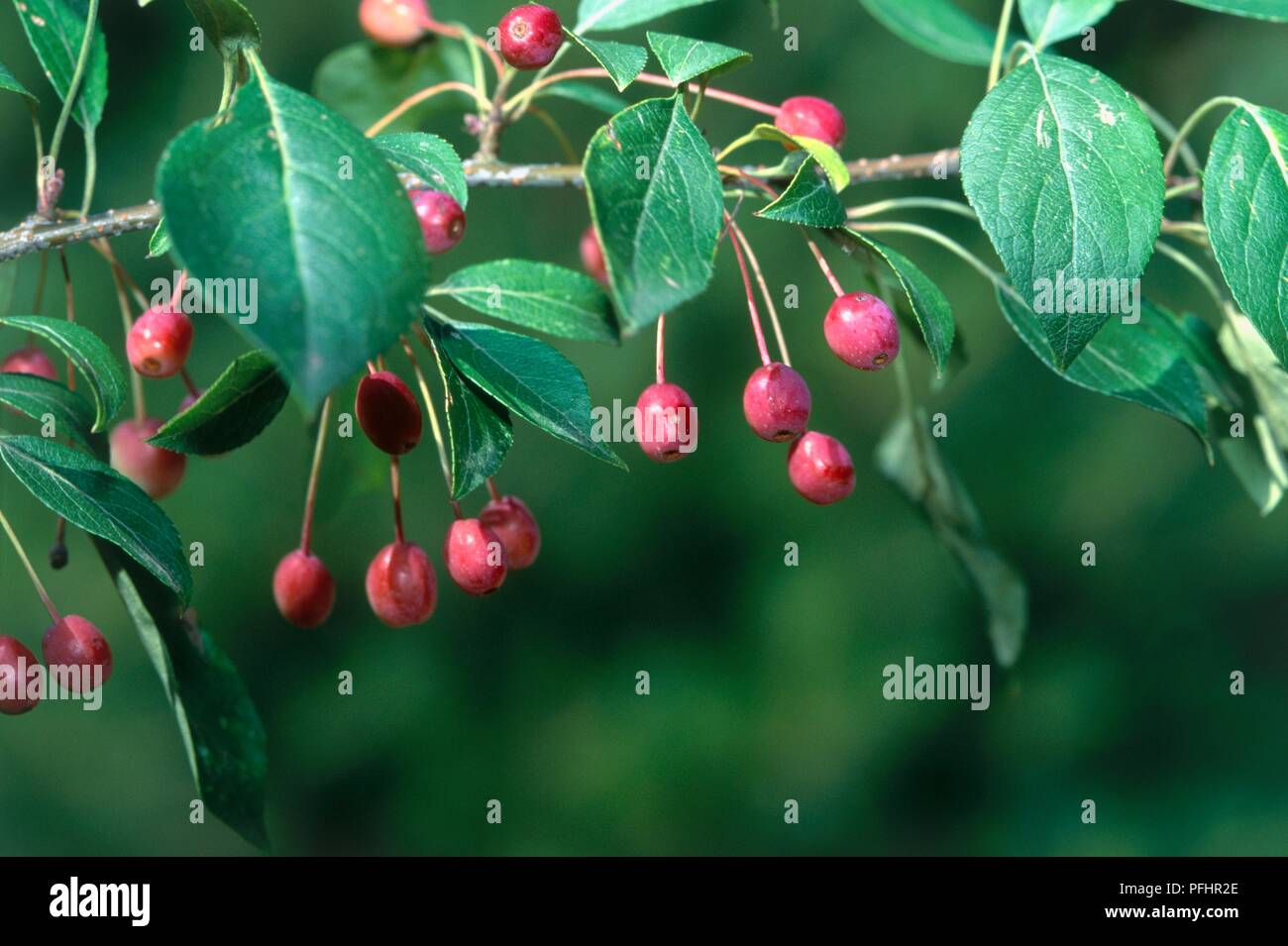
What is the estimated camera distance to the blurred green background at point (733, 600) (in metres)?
Result: 2.40

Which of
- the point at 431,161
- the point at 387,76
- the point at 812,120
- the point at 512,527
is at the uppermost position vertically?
the point at 387,76

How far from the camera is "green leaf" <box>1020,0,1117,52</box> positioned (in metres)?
0.93

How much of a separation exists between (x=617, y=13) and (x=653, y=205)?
1.55 ft

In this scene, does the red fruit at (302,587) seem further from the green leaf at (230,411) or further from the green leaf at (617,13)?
the green leaf at (617,13)

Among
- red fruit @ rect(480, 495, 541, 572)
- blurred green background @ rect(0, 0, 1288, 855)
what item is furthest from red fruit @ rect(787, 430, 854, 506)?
blurred green background @ rect(0, 0, 1288, 855)

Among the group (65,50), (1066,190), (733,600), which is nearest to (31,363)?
(65,50)

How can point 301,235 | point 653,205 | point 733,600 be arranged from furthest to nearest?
point 733,600 < point 653,205 < point 301,235

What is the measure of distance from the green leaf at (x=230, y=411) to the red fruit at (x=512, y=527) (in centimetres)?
21

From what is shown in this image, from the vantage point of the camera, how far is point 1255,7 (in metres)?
0.81

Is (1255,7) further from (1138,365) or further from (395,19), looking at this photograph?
(395,19)

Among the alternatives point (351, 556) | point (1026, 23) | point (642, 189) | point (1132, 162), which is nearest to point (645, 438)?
point (642, 189)

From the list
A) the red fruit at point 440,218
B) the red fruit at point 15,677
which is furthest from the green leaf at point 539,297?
the red fruit at point 15,677

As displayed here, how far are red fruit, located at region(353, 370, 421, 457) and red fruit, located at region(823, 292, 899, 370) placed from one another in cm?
25

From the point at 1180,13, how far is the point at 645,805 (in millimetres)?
1939
